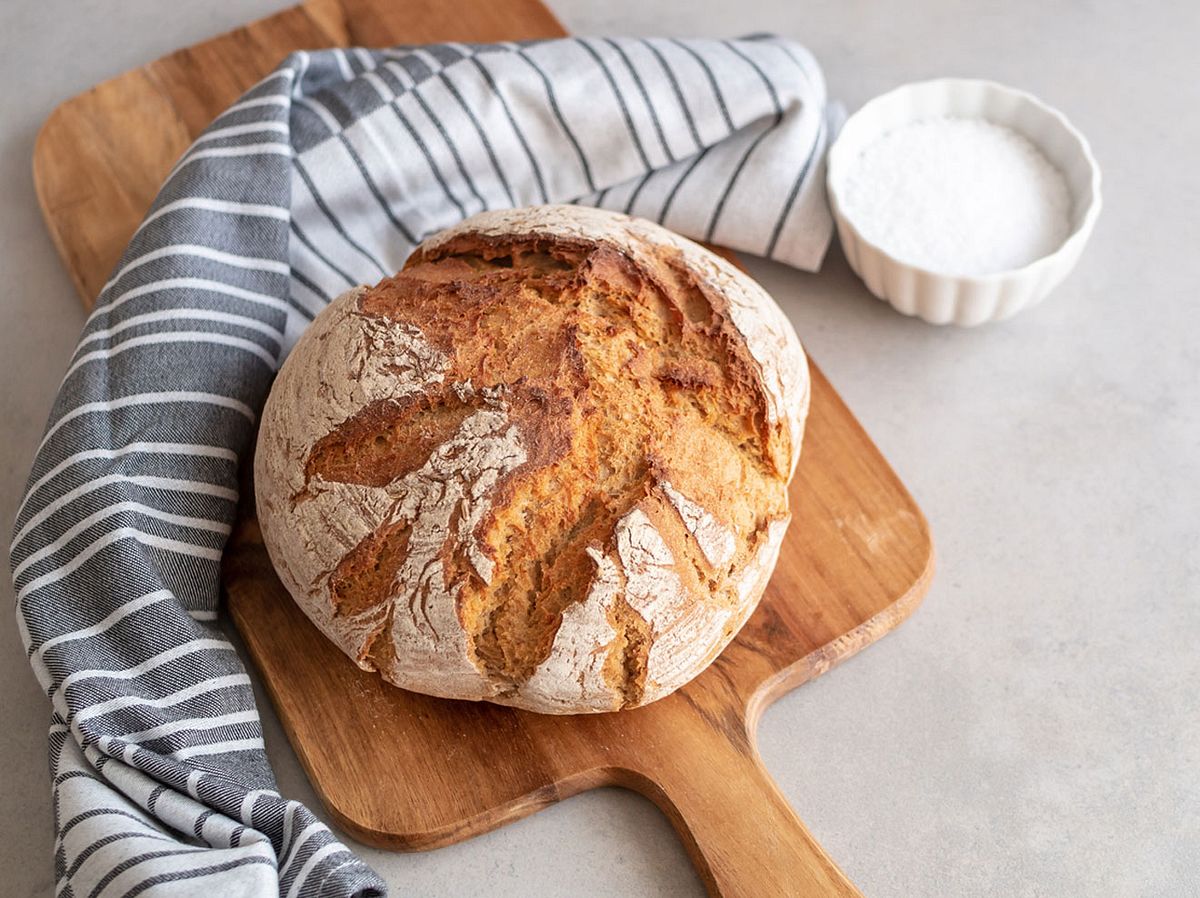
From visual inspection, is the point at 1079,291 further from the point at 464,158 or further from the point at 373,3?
the point at 373,3

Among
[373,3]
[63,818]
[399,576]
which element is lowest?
[63,818]

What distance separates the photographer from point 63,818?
5.28ft

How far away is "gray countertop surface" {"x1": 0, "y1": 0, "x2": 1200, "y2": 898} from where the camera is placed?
68.0 inches

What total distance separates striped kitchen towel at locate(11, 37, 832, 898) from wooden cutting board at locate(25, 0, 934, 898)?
0.09m

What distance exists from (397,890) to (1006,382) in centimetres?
129

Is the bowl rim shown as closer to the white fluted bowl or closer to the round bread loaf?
the white fluted bowl

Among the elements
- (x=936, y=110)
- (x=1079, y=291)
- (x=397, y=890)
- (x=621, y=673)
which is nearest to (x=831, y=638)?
(x=621, y=673)

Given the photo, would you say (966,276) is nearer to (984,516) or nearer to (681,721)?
(984,516)

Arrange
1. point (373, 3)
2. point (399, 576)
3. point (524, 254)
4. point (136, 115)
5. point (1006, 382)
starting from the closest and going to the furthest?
point (399, 576), point (524, 254), point (1006, 382), point (136, 115), point (373, 3)

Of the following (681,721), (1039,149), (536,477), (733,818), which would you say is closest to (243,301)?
(536,477)

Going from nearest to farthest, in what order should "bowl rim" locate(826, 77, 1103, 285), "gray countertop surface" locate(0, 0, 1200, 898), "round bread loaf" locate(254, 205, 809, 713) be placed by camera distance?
"round bread loaf" locate(254, 205, 809, 713) → "gray countertop surface" locate(0, 0, 1200, 898) → "bowl rim" locate(826, 77, 1103, 285)

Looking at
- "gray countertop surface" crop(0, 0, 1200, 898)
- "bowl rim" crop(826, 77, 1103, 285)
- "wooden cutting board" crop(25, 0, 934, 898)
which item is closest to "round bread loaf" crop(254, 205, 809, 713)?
"wooden cutting board" crop(25, 0, 934, 898)

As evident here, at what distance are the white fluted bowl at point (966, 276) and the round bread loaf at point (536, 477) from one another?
408 mm

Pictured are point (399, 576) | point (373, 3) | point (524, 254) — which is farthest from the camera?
point (373, 3)
